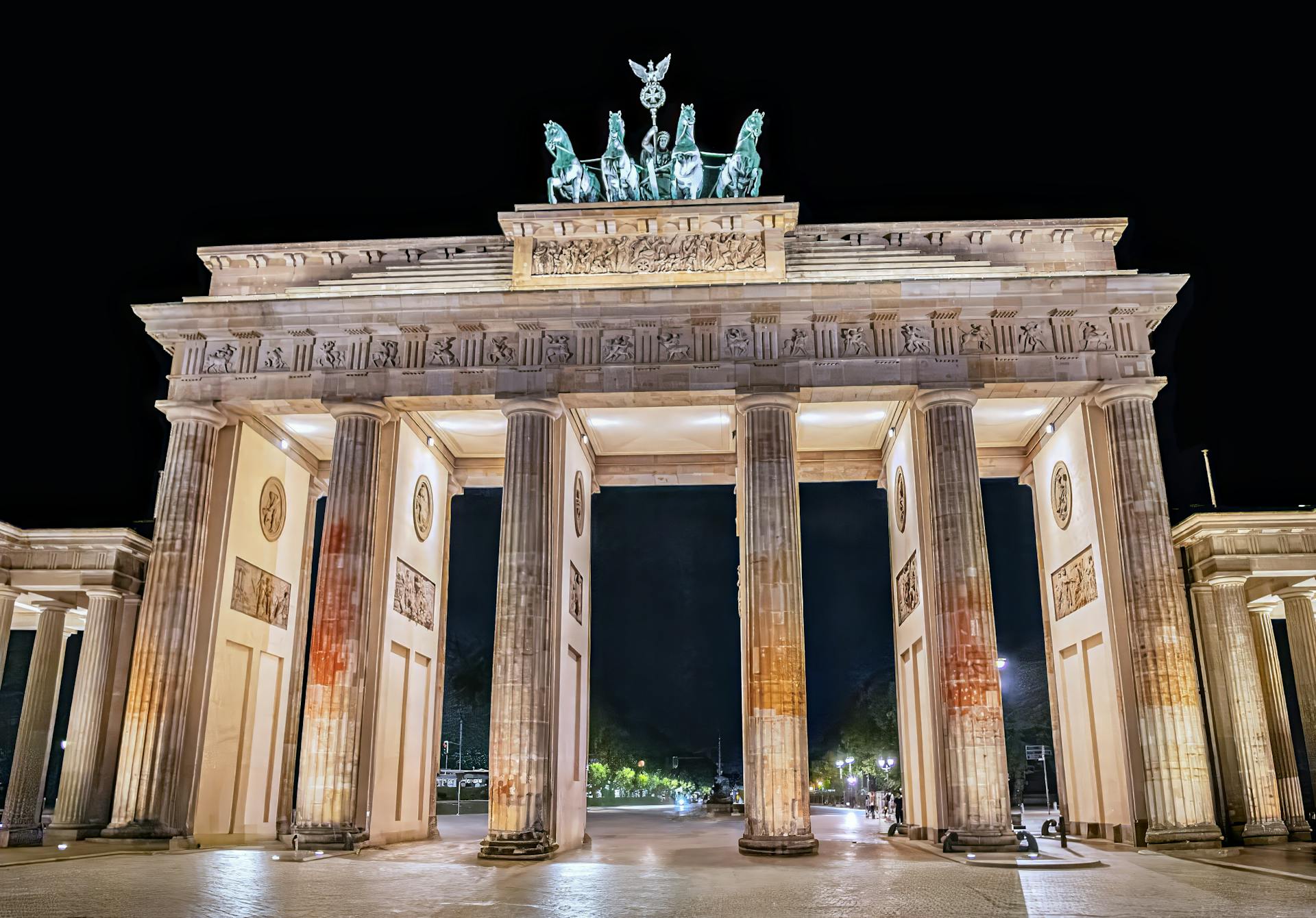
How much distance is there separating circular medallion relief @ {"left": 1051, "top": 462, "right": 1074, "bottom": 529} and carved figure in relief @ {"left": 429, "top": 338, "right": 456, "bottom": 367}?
53.3ft

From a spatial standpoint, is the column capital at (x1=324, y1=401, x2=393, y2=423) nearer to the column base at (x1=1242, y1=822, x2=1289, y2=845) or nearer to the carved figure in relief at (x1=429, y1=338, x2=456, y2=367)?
the carved figure in relief at (x1=429, y1=338, x2=456, y2=367)

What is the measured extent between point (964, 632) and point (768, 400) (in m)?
6.83

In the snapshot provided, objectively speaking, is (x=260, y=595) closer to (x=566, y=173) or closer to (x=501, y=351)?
(x=501, y=351)

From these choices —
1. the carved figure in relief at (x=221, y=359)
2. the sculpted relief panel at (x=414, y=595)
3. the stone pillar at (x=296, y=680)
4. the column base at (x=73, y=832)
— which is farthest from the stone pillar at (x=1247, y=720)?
the column base at (x=73, y=832)

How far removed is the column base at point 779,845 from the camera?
19.8 metres

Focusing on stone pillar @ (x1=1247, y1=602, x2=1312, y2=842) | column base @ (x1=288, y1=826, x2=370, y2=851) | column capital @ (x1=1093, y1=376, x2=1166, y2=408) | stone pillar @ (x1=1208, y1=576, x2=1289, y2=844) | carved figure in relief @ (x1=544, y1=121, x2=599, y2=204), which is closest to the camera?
column base @ (x1=288, y1=826, x2=370, y2=851)

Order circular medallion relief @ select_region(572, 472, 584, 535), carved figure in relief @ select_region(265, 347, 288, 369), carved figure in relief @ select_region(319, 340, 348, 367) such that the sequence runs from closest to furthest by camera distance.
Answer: carved figure in relief @ select_region(319, 340, 348, 367) < carved figure in relief @ select_region(265, 347, 288, 369) < circular medallion relief @ select_region(572, 472, 584, 535)

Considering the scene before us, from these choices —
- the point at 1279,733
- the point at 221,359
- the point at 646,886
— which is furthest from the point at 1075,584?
the point at 221,359

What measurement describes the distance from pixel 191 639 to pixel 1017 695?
6715 centimetres

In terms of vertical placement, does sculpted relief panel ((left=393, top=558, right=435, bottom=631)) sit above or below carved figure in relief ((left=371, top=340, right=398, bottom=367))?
below

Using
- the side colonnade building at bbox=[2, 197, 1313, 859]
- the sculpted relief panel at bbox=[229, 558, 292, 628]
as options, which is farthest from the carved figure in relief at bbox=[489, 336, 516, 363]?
the sculpted relief panel at bbox=[229, 558, 292, 628]

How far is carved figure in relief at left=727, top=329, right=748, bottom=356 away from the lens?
23812 millimetres

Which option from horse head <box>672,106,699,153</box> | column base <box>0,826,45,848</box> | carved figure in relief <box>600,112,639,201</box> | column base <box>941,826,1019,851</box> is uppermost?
horse head <box>672,106,699,153</box>

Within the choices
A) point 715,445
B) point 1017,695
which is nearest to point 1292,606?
point 715,445
